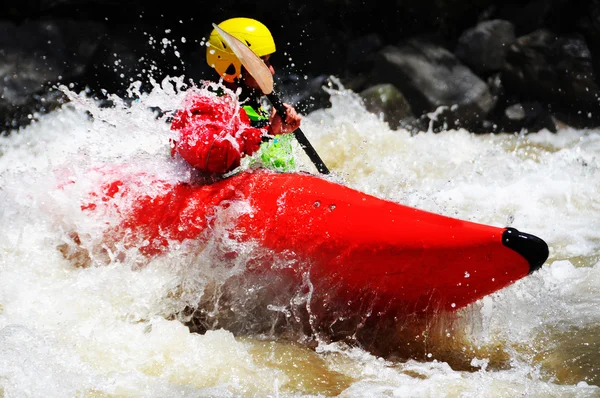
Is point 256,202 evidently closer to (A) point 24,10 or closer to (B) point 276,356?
(B) point 276,356

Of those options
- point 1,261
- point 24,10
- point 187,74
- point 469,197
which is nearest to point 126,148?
point 1,261

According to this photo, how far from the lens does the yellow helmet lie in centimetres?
322

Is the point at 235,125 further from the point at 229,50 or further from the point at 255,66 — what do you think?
the point at 229,50

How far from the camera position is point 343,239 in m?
2.78

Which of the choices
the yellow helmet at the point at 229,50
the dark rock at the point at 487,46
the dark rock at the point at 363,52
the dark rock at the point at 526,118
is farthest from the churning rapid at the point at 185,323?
the dark rock at the point at 363,52

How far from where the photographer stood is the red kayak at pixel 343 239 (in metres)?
2.66

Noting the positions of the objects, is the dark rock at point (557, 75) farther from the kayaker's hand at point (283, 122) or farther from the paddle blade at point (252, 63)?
the paddle blade at point (252, 63)

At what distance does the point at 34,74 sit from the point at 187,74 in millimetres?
1359

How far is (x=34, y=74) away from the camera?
6.36 m

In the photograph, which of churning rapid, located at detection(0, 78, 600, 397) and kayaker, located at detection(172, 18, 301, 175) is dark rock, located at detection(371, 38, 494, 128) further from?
kayaker, located at detection(172, 18, 301, 175)

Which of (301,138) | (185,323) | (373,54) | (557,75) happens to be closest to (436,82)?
(373,54)

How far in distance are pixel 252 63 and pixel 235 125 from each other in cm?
27

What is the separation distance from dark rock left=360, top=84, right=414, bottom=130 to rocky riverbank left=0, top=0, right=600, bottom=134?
0.01 m

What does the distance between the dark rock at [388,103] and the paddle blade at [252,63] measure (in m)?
3.43
